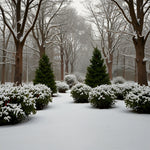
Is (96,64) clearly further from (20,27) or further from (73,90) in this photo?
(20,27)

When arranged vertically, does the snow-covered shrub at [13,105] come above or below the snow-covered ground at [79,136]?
above

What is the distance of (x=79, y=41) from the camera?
75.2 feet

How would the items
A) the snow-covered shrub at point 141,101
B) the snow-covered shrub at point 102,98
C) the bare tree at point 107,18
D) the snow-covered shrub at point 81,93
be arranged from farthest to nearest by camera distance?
the bare tree at point 107,18 < the snow-covered shrub at point 81,93 < the snow-covered shrub at point 102,98 < the snow-covered shrub at point 141,101

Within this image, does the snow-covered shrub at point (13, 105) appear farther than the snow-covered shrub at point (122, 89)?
No

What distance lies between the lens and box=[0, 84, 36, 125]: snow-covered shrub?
3.43 meters

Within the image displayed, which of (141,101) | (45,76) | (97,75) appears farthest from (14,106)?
(97,75)

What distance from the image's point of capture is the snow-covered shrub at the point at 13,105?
343 centimetres

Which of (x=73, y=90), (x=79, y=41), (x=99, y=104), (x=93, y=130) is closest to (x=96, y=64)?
(x=73, y=90)

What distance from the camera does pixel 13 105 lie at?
140 inches

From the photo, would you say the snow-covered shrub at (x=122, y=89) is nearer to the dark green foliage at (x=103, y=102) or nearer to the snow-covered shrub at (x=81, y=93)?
the snow-covered shrub at (x=81, y=93)

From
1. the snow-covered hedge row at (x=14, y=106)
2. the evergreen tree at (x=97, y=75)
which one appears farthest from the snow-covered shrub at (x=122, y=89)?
the snow-covered hedge row at (x=14, y=106)

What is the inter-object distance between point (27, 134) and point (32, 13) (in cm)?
1293

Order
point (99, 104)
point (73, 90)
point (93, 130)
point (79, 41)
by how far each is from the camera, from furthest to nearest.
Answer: point (79, 41), point (73, 90), point (99, 104), point (93, 130)

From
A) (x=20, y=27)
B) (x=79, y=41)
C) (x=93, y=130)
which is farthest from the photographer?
(x=79, y=41)
